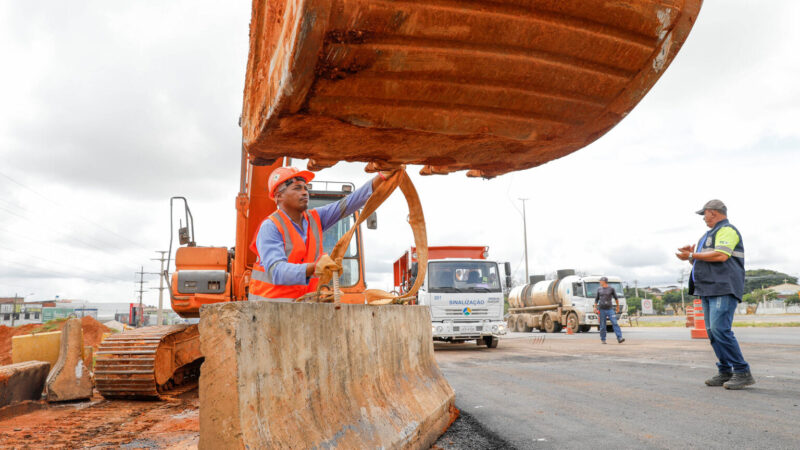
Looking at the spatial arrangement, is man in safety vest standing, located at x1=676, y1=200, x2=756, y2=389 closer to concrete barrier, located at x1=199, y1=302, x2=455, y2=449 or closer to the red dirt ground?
concrete barrier, located at x1=199, y1=302, x2=455, y2=449

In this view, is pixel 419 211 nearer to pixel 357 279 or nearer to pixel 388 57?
pixel 388 57

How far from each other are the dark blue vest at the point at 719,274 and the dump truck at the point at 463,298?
7727 millimetres

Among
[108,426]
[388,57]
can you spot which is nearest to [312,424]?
[388,57]

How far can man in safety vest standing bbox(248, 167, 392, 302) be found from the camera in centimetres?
324

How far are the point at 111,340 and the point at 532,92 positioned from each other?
5552mm

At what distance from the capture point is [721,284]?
581 cm

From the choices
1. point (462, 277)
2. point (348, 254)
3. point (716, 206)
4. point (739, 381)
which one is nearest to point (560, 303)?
point (462, 277)

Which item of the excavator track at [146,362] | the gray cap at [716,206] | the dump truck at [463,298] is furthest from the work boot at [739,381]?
the dump truck at [463,298]

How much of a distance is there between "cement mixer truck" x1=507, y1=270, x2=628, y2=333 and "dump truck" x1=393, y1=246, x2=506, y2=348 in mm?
11111

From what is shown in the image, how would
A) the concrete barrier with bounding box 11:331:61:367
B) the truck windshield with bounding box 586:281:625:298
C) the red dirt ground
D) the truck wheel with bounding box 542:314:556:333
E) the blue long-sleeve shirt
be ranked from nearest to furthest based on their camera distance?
the blue long-sleeve shirt
the red dirt ground
the concrete barrier with bounding box 11:331:61:367
the truck windshield with bounding box 586:281:625:298
the truck wheel with bounding box 542:314:556:333

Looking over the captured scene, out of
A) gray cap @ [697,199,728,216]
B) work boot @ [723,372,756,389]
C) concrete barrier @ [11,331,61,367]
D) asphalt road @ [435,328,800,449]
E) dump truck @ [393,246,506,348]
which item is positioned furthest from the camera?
dump truck @ [393,246,506,348]

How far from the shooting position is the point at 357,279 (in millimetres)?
7090

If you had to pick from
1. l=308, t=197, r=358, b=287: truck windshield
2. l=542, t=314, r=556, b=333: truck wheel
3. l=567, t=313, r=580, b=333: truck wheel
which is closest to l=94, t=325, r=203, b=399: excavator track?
l=308, t=197, r=358, b=287: truck windshield

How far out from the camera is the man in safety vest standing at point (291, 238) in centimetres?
324
